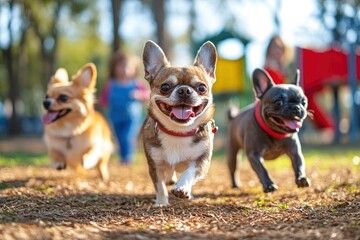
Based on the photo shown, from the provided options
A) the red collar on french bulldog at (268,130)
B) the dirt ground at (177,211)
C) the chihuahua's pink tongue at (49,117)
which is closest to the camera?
the dirt ground at (177,211)

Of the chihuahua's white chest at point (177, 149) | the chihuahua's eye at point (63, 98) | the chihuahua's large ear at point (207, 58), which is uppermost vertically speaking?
the chihuahua's large ear at point (207, 58)

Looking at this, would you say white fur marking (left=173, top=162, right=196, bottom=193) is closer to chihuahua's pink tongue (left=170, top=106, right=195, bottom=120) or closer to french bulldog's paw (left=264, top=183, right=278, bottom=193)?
chihuahua's pink tongue (left=170, top=106, right=195, bottom=120)

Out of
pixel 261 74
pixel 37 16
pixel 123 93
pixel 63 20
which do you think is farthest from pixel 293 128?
pixel 63 20

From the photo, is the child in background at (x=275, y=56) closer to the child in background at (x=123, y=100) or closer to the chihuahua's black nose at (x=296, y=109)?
the child in background at (x=123, y=100)

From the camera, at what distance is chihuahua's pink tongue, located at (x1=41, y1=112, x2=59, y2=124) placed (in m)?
6.75

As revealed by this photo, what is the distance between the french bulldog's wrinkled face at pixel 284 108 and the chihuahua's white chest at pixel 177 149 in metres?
1.06

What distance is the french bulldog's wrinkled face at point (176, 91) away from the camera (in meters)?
4.57

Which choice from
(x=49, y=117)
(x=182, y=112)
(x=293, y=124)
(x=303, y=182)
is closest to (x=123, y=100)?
(x=49, y=117)

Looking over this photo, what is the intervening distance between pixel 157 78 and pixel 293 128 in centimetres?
155

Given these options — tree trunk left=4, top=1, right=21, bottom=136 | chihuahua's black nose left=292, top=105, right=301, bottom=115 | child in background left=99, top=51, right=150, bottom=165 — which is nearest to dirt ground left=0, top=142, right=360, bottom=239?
chihuahua's black nose left=292, top=105, right=301, bottom=115

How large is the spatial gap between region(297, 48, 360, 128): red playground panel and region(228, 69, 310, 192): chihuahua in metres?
10.6

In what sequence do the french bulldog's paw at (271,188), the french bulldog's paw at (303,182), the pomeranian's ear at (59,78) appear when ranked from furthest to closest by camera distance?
the pomeranian's ear at (59,78)
the french bulldog's paw at (271,188)
the french bulldog's paw at (303,182)

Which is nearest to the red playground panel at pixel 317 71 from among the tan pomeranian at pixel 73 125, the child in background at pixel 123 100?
the child in background at pixel 123 100

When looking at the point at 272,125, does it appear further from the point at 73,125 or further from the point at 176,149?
the point at 73,125
